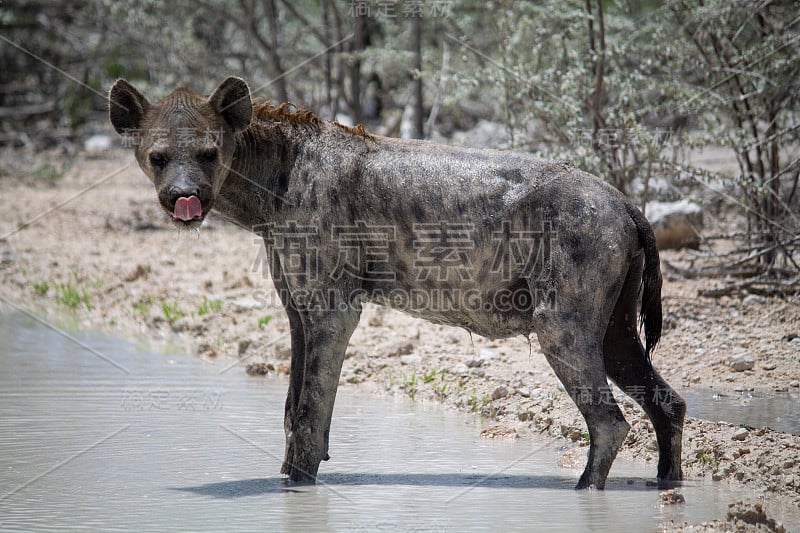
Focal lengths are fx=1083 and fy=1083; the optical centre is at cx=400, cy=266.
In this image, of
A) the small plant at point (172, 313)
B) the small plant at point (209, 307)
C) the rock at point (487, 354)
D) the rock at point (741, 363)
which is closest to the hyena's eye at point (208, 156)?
the rock at point (487, 354)

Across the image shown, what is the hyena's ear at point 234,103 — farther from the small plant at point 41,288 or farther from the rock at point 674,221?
the rock at point 674,221

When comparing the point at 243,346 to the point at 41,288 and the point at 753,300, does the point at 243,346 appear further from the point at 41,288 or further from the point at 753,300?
the point at 753,300

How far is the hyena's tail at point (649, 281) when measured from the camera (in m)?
6.02

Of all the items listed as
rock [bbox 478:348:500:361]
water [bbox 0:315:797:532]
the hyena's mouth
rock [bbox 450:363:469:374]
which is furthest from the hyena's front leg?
rock [bbox 478:348:500:361]

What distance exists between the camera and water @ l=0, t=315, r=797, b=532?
5.36 m

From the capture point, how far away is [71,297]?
11.4 m

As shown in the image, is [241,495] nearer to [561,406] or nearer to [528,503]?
[528,503]

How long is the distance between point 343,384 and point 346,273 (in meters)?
2.81

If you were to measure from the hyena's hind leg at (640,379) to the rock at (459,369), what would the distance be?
2.41 metres

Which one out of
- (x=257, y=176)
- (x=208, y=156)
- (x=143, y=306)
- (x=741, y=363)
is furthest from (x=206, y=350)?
A: (x=741, y=363)

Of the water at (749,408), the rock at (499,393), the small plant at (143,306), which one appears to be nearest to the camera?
the water at (749,408)

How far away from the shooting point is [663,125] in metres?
11.7

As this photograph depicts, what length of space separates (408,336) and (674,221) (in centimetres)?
386

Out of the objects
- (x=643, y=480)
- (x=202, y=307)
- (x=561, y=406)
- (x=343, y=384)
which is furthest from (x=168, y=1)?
(x=643, y=480)
